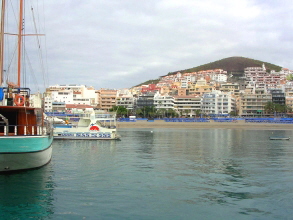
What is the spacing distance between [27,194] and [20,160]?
9.78 ft

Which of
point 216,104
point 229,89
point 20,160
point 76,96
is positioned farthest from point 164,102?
point 20,160

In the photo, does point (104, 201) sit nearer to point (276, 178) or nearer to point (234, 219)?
point (234, 219)

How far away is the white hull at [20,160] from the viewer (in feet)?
52.8

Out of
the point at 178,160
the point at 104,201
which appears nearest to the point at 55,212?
the point at 104,201

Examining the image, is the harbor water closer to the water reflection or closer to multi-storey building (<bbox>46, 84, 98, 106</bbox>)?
the water reflection

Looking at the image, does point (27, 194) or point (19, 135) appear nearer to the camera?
point (27, 194)

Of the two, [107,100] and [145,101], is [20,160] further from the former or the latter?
[107,100]

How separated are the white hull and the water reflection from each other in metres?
0.38

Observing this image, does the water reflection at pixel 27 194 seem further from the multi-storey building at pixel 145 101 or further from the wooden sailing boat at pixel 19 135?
the multi-storey building at pixel 145 101

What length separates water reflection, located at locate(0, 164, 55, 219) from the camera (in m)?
11.7

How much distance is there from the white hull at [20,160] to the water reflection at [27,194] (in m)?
0.38

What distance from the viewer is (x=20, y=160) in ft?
54.6

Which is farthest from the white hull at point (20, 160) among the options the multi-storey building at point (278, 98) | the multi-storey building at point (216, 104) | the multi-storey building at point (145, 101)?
the multi-storey building at point (278, 98)

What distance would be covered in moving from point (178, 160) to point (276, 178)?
7.84 meters
